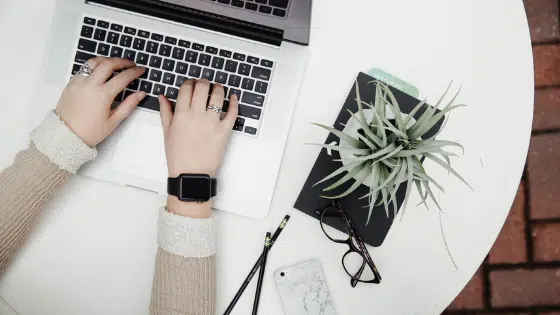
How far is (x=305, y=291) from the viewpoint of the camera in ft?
2.68

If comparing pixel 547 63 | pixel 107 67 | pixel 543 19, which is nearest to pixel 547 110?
pixel 547 63

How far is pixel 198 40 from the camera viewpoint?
81cm

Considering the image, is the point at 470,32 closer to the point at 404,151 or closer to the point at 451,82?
the point at 451,82

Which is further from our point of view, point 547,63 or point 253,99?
point 547,63

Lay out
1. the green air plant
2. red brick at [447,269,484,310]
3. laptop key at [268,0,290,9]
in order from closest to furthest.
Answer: the green air plant, laptop key at [268,0,290,9], red brick at [447,269,484,310]

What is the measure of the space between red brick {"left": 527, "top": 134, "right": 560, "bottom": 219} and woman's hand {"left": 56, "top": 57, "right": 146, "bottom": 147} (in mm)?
1073

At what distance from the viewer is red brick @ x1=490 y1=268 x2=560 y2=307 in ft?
4.51

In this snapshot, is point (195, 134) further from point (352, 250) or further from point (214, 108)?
point (352, 250)

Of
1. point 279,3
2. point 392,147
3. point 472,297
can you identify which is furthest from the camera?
point 472,297

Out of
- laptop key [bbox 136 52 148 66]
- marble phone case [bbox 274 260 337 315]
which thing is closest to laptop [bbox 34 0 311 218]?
laptop key [bbox 136 52 148 66]

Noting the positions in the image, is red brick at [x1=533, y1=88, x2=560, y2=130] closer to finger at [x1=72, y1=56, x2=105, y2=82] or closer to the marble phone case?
the marble phone case

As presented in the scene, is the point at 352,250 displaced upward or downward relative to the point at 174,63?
downward

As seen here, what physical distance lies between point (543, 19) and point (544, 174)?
16.5 inches

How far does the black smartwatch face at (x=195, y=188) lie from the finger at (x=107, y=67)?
0.20 meters
